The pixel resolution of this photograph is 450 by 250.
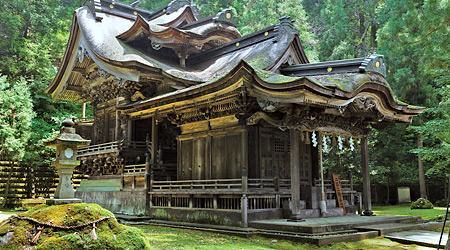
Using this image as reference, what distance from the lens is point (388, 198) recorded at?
24422 mm

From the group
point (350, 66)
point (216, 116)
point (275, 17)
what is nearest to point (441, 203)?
point (350, 66)

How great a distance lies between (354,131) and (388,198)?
13.5 meters

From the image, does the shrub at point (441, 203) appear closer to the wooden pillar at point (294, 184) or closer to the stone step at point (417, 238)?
the stone step at point (417, 238)

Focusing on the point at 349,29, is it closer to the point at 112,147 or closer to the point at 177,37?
the point at 177,37

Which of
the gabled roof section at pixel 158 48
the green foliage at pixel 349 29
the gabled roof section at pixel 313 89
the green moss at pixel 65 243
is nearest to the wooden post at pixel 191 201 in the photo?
the gabled roof section at pixel 313 89

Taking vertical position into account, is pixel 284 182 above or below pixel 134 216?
above

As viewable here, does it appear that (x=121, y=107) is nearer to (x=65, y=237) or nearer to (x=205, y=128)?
(x=205, y=128)

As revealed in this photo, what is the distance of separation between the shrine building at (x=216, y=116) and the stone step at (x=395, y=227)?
1.73 m

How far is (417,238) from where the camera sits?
31.6 feet

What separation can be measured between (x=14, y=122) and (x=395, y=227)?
1894cm

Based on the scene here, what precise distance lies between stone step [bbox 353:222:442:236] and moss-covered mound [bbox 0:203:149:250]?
6798mm

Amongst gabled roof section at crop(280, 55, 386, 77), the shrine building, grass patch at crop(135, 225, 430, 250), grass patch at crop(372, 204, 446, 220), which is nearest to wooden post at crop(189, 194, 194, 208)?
the shrine building

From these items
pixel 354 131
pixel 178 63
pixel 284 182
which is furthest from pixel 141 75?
pixel 354 131

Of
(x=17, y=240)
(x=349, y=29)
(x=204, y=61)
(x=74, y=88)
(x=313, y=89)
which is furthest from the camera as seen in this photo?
(x=349, y=29)
